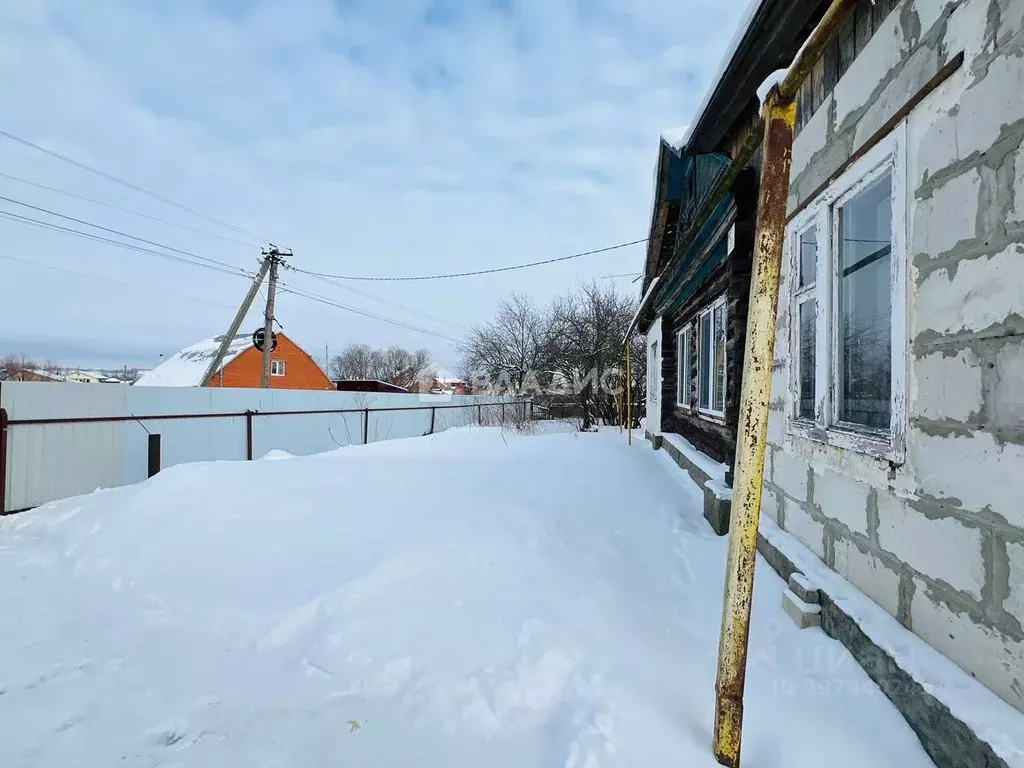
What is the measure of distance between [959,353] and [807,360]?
113 cm

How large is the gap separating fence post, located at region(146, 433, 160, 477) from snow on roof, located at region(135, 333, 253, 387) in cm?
1661

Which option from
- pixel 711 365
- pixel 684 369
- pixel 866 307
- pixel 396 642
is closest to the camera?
pixel 866 307

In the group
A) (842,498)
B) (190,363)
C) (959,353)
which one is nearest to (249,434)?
(842,498)

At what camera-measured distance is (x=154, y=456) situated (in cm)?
659

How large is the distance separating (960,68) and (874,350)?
3.19 feet

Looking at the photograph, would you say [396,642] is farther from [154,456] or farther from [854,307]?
[154,456]

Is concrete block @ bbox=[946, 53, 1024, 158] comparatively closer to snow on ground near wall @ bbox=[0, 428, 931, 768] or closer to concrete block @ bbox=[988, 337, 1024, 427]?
concrete block @ bbox=[988, 337, 1024, 427]

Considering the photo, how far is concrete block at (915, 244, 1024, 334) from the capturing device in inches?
49.0

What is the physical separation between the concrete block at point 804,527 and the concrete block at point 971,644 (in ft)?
2.22

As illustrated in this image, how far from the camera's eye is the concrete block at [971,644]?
1225 mm

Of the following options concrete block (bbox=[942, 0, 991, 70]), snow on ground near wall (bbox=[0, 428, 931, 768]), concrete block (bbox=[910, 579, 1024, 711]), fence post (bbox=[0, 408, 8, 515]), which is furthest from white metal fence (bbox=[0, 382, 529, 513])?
concrete block (bbox=[942, 0, 991, 70])

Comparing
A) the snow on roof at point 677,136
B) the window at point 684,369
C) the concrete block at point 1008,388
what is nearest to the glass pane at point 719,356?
the window at point 684,369

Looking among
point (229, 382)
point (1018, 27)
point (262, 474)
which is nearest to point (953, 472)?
point (1018, 27)

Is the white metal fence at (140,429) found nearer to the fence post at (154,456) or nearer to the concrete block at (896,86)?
the fence post at (154,456)
